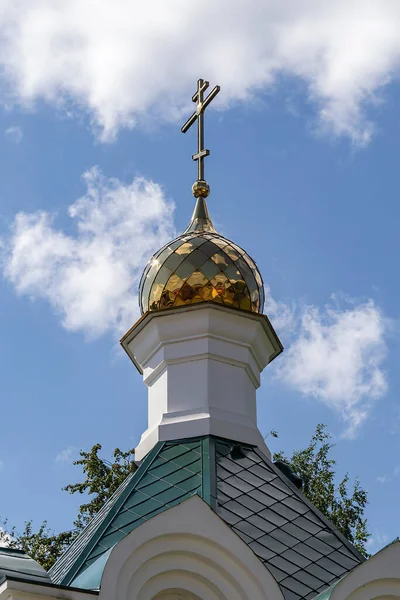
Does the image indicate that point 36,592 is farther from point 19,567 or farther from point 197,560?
point 197,560

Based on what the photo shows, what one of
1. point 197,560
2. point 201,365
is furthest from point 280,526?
Result: point 201,365

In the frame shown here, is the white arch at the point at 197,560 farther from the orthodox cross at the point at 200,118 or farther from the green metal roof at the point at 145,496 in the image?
the orthodox cross at the point at 200,118

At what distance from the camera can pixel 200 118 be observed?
40.3ft

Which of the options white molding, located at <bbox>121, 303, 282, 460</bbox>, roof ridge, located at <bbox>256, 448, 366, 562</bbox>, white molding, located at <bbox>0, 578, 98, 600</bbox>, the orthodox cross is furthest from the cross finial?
white molding, located at <bbox>0, 578, 98, 600</bbox>

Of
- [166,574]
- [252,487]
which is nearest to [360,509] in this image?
[252,487]

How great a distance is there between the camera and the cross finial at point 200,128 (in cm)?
1191

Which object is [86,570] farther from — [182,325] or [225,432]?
[182,325]

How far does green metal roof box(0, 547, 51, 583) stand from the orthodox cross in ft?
15.4

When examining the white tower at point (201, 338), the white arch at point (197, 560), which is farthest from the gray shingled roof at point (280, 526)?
the white tower at point (201, 338)

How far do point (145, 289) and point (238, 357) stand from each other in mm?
1022

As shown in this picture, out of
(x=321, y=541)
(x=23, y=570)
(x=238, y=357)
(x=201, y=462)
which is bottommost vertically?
(x=23, y=570)

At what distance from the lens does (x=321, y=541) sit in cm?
923

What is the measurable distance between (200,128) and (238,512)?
14.2 ft

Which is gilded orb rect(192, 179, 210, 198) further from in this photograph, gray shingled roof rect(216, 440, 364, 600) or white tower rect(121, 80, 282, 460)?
gray shingled roof rect(216, 440, 364, 600)
